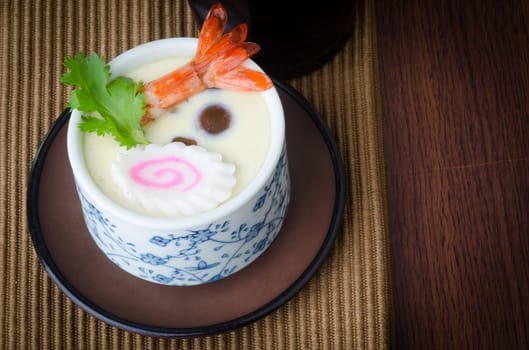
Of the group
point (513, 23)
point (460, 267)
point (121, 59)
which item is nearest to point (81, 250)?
point (121, 59)

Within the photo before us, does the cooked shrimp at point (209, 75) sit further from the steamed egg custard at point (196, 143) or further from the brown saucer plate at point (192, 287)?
the brown saucer plate at point (192, 287)

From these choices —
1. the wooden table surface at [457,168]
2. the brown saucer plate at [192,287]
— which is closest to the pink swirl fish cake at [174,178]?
the brown saucer plate at [192,287]

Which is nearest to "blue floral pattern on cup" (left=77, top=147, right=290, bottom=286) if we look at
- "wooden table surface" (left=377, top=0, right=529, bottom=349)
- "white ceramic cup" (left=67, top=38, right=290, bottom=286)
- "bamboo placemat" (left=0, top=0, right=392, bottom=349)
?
"white ceramic cup" (left=67, top=38, right=290, bottom=286)

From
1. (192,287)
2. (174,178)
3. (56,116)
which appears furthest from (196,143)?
(56,116)

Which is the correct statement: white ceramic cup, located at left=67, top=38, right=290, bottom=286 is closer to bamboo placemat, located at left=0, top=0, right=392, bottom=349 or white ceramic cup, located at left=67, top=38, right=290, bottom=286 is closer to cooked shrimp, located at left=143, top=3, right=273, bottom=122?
cooked shrimp, located at left=143, top=3, right=273, bottom=122

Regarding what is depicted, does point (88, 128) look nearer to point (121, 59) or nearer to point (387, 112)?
point (121, 59)
